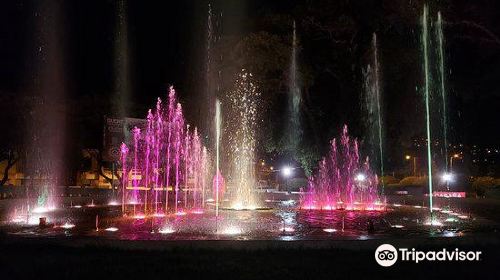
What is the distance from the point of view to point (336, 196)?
30.0 meters

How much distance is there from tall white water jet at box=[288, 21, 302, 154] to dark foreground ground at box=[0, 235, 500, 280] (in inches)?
837

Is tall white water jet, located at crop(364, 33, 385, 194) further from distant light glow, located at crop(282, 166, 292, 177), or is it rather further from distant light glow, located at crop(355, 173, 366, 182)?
distant light glow, located at crop(282, 166, 292, 177)

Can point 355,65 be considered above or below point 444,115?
above

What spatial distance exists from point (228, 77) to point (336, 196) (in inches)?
345

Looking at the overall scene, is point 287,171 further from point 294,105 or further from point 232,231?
point 232,231

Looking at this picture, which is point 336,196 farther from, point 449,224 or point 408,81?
point 449,224

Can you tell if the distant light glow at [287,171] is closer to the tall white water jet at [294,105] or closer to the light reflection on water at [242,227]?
the tall white water jet at [294,105]

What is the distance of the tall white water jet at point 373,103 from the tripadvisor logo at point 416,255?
2220cm

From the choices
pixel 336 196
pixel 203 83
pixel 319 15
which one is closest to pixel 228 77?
pixel 203 83

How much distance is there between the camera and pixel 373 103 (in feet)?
104

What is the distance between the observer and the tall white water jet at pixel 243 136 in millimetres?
26047

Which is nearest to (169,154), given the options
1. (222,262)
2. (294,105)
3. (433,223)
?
(294,105)

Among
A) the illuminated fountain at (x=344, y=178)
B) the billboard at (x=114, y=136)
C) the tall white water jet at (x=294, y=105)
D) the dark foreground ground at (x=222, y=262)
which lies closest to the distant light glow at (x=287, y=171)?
the illuminated fountain at (x=344, y=178)

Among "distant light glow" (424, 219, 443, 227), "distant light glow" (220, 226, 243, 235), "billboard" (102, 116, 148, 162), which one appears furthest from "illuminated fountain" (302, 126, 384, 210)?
"distant light glow" (220, 226, 243, 235)
